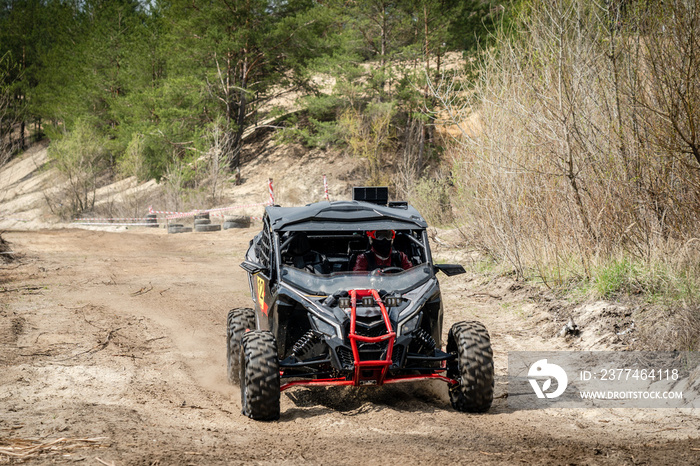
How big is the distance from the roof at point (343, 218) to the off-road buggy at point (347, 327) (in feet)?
0.04

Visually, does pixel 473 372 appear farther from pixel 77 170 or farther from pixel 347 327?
pixel 77 170

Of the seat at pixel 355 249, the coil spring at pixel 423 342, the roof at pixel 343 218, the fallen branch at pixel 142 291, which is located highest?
the roof at pixel 343 218

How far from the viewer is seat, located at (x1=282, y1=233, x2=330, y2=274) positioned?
23.4ft

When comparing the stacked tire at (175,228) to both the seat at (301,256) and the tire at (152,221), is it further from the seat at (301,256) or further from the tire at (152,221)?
the seat at (301,256)

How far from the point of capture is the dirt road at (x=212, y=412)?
468cm

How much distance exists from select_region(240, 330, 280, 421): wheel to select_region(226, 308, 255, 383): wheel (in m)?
1.29

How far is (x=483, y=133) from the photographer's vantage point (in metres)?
12.6

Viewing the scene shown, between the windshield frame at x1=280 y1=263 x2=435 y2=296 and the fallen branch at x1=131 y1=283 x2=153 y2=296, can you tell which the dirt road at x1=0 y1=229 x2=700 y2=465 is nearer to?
the fallen branch at x1=131 y1=283 x2=153 y2=296

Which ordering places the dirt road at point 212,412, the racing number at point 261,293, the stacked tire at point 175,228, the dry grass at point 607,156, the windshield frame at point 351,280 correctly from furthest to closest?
1. the stacked tire at point 175,228
2. the dry grass at point 607,156
3. the racing number at point 261,293
4. the windshield frame at point 351,280
5. the dirt road at point 212,412

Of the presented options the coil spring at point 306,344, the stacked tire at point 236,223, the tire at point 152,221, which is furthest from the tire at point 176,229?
the coil spring at point 306,344

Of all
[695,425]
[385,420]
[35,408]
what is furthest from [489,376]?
[35,408]

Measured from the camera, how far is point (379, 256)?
735 centimetres

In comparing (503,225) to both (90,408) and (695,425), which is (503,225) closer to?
(695,425)

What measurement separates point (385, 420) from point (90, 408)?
263cm
